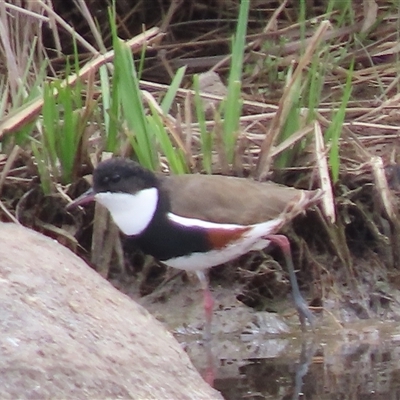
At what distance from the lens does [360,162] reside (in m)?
4.54

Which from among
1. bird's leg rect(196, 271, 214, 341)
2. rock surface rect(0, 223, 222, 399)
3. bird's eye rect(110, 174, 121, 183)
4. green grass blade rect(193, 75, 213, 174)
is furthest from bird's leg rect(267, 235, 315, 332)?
rock surface rect(0, 223, 222, 399)

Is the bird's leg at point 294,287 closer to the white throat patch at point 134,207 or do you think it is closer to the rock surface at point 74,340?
the white throat patch at point 134,207

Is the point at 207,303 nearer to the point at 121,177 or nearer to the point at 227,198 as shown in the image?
the point at 227,198

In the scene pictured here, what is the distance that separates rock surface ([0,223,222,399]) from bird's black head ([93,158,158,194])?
0.67m

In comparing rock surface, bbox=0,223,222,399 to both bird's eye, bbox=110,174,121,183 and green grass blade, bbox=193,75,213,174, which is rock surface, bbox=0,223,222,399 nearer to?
bird's eye, bbox=110,174,121,183

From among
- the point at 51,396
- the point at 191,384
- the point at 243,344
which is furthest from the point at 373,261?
the point at 51,396

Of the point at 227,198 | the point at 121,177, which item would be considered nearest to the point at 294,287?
the point at 227,198

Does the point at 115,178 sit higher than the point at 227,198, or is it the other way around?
the point at 115,178

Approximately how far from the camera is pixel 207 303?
4.04 meters

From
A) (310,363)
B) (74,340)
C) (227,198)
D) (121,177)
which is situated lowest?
(310,363)

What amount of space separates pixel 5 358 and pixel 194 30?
13.3 ft

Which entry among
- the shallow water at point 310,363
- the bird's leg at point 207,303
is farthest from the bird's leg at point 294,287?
the bird's leg at point 207,303

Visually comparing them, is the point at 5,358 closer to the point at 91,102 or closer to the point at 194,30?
the point at 91,102

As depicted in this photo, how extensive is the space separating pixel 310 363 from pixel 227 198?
25.6 inches
